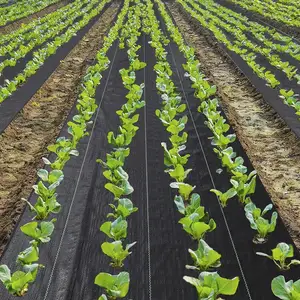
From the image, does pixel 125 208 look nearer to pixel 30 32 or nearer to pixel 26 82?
pixel 26 82

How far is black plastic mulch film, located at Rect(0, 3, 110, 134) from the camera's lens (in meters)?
7.11

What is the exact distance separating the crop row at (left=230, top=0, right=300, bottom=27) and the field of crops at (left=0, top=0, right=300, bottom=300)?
502cm

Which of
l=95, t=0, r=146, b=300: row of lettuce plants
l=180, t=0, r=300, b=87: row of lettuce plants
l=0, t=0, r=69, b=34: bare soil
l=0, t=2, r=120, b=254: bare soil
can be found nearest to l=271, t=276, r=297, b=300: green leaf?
l=95, t=0, r=146, b=300: row of lettuce plants

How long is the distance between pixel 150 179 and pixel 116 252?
1.65 metres

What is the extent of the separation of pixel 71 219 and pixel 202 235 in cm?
138

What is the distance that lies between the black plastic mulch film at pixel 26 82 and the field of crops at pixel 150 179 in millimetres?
45

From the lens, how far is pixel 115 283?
2.96m

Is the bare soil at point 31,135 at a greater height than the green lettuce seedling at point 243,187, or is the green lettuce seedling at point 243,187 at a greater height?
the green lettuce seedling at point 243,187

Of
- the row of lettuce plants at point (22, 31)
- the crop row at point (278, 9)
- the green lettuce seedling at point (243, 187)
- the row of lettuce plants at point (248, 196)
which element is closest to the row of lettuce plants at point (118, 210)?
the row of lettuce plants at point (248, 196)

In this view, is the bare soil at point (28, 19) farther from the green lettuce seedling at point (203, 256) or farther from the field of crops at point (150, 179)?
the green lettuce seedling at point (203, 256)

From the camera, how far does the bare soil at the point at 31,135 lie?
4.88 meters

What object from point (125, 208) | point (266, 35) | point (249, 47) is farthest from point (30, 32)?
point (125, 208)

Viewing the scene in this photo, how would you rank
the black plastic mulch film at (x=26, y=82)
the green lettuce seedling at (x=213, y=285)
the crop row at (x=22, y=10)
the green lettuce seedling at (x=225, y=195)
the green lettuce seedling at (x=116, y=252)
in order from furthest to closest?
the crop row at (x=22, y=10)
the black plastic mulch film at (x=26, y=82)
the green lettuce seedling at (x=225, y=195)
the green lettuce seedling at (x=116, y=252)
the green lettuce seedling at (x=213, y=285)

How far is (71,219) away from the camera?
421 centimetres
